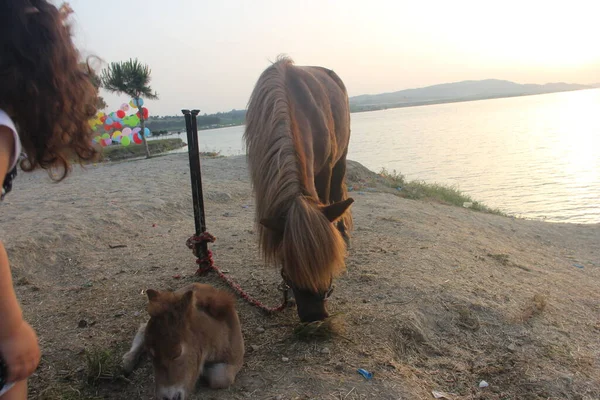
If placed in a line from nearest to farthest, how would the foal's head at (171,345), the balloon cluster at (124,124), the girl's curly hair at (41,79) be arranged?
the girl's curly hair at (41,79) → the foal's head at (171,345) → the balloon cluster at (124,124)

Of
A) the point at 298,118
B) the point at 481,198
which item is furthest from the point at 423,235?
the point at 481,198

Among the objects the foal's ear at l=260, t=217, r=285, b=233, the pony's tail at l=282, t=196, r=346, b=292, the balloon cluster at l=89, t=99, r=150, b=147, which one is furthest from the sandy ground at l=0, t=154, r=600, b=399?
the balloon cluster at l=89, t=99, r=150, b=147

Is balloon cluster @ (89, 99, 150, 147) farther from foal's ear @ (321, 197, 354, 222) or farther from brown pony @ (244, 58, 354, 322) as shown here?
foal's ear @ (321, 197, 354, 222)

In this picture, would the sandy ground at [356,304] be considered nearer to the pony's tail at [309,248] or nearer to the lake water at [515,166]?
the pony's tail at [309,248]

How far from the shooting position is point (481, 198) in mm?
14250

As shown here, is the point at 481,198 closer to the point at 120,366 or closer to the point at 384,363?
the point at 384,363

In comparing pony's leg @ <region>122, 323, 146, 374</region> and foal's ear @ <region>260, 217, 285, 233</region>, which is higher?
foal's ear @ <region>260, 217, 285, 233</region>

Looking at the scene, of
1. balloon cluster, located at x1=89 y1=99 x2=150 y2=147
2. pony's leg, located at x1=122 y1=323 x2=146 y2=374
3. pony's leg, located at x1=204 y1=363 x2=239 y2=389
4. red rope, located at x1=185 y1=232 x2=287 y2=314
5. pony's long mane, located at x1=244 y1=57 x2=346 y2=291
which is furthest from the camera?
balloon cluster, located at x1=89 y1=99 x2=150 y2=147

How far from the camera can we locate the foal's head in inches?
85.7

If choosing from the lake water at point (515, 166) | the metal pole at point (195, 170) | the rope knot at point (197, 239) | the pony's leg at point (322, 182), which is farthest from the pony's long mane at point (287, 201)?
the lake water at point (515, 166)

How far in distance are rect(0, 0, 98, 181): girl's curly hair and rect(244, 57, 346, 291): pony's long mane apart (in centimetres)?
152

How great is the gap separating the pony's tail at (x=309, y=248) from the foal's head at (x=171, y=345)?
81 cm

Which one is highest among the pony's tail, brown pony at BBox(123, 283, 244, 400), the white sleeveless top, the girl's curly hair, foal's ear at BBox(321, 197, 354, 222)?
the girl's curly hair

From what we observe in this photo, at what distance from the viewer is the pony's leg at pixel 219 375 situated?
2.59m
